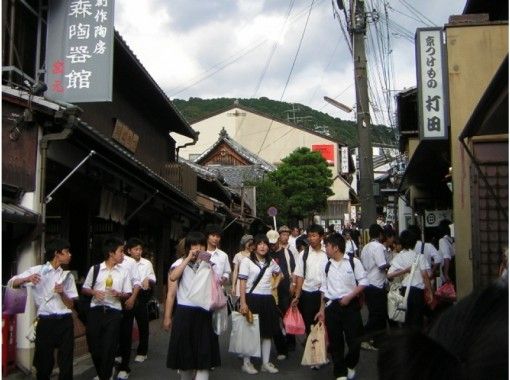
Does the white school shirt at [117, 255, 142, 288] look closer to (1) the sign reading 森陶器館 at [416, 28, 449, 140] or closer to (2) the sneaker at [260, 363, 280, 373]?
(2) the sneaker at [260, 363, 280, 373]

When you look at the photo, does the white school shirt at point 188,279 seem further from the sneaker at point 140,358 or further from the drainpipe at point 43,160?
the sneaker at point 140,358

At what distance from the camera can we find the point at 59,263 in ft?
23.0

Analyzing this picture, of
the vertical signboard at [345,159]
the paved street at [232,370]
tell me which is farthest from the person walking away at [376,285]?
the vertical signboard at [345,159]

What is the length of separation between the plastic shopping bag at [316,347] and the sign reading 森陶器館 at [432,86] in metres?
4.19

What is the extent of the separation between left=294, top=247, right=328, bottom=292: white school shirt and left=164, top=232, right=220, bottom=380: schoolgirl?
236 cm

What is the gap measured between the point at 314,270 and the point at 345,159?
53.1 m

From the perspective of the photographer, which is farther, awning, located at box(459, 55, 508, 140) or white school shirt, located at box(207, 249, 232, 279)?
white school shirt, located at box(207, 249, 232, 279)

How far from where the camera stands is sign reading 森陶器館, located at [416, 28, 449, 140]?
1056 cm

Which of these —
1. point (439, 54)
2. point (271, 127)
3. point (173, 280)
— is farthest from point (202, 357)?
point (271, 127)

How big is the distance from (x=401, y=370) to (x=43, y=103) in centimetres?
781

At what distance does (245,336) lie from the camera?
29.0ft

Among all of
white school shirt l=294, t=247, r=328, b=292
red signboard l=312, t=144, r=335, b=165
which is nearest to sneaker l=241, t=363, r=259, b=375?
white school shirt l=294, t=247, r=328, b=292

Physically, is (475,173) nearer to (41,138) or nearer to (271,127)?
(41,138)

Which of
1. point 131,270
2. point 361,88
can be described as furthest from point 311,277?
point 361,88
